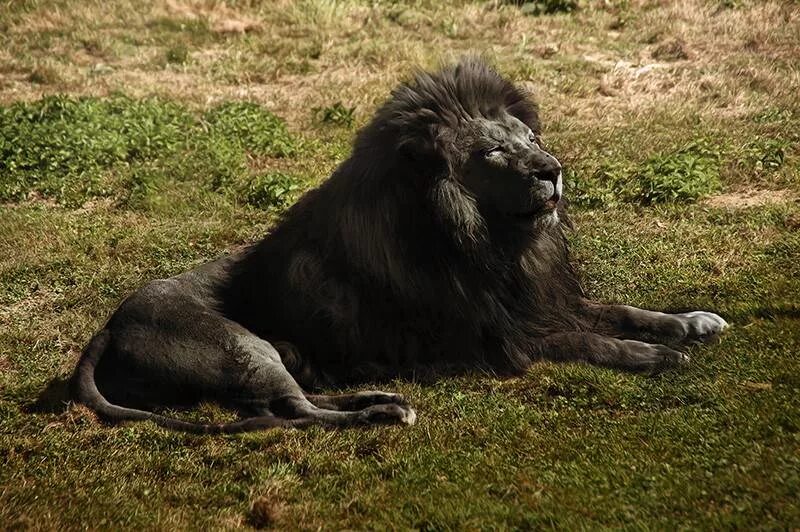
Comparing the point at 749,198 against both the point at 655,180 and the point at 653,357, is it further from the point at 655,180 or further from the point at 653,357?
→ the point at 653,357

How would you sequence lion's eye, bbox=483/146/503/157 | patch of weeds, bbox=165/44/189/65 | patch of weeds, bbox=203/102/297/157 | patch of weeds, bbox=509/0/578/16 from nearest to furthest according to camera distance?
lion's eye, bbox=483/146/503/157 < patch of weeds, bbox=203/102/297/157 < patch of weeds, bbox=165/44/189/65 < patch of weeds, bbox=509/0/578/16

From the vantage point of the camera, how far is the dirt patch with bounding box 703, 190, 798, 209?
7.33 metres

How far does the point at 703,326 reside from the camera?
17.3 feet

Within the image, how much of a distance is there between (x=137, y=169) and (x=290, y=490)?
233 inches

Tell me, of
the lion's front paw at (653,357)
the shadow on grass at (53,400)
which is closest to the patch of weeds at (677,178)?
the lion's front paw at (653,357)

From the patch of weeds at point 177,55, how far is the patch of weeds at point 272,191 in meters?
5.29

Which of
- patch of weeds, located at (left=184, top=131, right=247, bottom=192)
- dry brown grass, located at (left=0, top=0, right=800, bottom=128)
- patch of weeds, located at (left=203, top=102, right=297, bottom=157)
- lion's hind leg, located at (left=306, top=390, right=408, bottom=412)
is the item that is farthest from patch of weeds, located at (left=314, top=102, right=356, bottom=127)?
lion's hind leg, located at (left=306, top=390, right=408, bottom=412)

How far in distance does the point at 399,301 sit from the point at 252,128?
214 inches

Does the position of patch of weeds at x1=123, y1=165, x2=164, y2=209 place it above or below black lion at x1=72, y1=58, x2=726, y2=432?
below

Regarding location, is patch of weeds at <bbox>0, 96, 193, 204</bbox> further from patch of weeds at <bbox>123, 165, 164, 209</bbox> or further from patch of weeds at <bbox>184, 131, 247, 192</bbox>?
patch of weeds at <bbox>184, 131, 247, 192</bbox>

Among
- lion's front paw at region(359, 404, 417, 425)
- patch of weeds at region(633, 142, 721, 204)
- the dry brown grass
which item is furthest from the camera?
the dry brown grass

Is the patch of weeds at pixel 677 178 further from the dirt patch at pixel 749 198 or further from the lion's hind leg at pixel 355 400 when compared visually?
the lion's hind leg at pixel 355 400

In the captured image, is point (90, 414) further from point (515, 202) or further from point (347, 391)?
point (515, 202)

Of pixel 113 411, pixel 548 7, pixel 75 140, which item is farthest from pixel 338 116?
pixel 113 411
